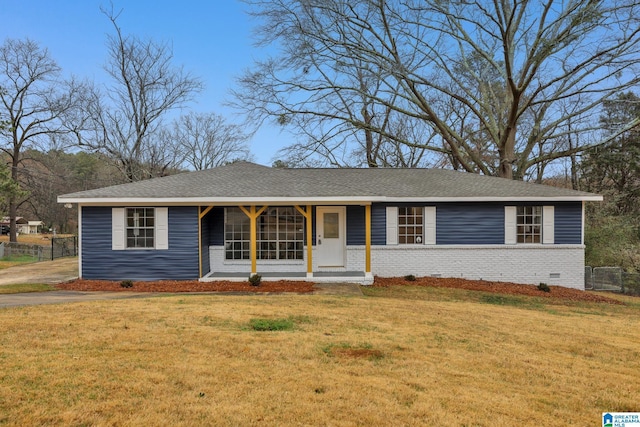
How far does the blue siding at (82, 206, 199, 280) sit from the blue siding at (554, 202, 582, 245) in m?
12.3

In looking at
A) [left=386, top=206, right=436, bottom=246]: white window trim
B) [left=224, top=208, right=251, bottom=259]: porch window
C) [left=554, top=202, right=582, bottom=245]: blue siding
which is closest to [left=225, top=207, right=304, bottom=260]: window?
[left=224, top=208, right=251, bottom=259]: porch window

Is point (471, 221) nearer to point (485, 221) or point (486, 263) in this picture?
point (485, 221)

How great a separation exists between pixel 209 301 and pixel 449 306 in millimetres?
5743

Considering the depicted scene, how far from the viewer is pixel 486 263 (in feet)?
43.7

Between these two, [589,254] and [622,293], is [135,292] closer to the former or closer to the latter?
[622,293]

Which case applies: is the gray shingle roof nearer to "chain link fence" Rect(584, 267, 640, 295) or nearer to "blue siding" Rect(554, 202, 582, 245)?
"blue siding" Rect(554, 202, 582, 245)

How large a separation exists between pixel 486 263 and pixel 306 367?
10592mm

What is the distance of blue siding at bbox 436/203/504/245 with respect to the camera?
43.4 feet

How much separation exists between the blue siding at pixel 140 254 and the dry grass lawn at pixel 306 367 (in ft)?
12.4

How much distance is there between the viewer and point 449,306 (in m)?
9.23

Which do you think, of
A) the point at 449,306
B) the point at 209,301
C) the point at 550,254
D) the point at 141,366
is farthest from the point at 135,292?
the point at 550,254

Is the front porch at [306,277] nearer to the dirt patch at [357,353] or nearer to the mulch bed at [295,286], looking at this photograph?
the mulch bed at [295,286]
